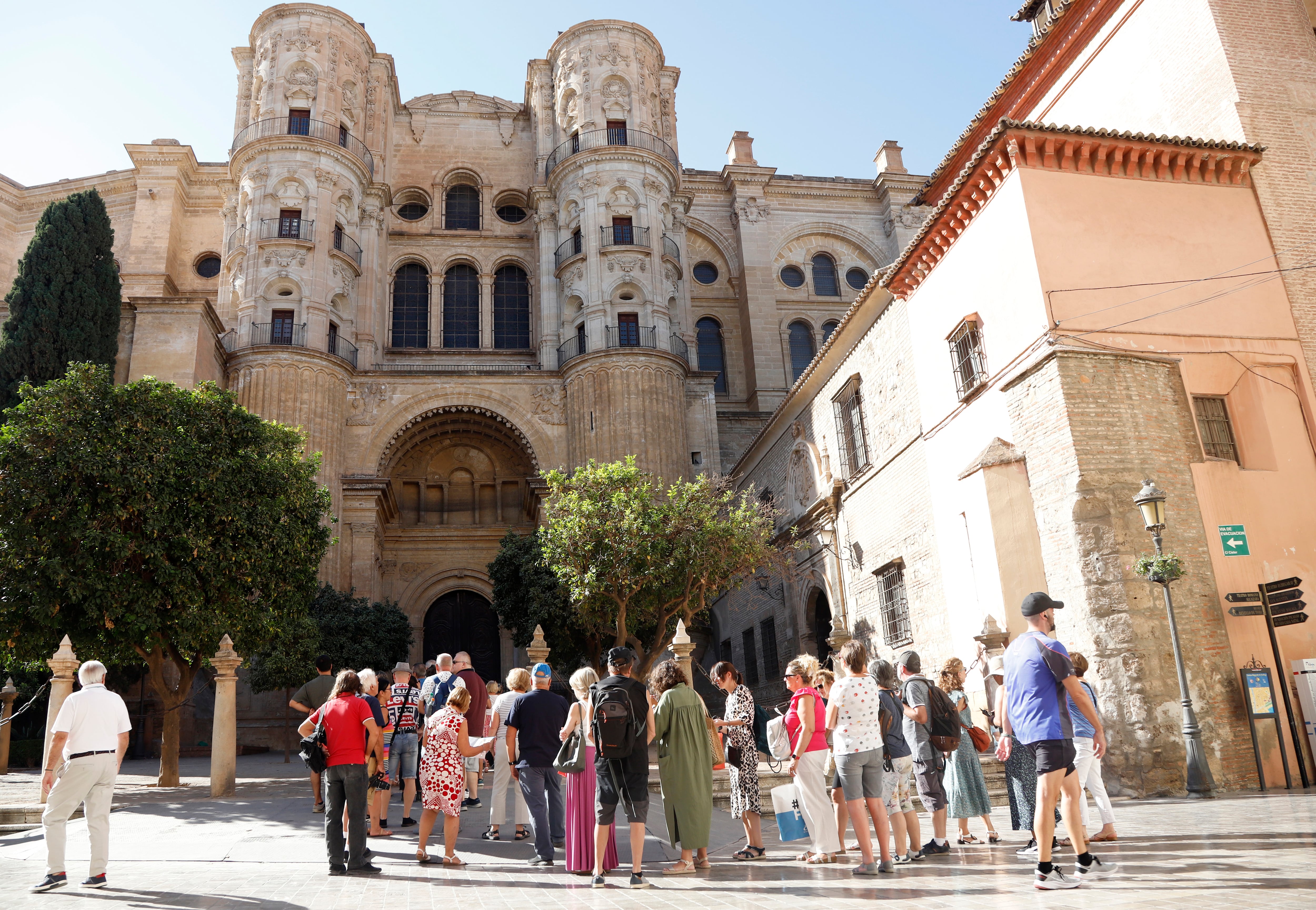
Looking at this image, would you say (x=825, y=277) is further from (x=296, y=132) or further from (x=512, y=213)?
(x=296, y=132)

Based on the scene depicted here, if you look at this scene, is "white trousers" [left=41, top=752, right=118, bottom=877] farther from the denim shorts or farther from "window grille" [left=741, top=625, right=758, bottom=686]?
"window grille" [left=741, top=625, right=758, bottom=686]

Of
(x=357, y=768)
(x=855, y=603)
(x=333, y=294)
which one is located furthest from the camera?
(x=333, y=294)

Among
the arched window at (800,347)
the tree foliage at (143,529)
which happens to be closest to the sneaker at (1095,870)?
the tree foliage at (143,529)

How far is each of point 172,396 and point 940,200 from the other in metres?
13.5

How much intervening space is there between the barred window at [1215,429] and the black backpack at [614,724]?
9.30 m

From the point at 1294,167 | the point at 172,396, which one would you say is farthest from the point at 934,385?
the point at 172,396

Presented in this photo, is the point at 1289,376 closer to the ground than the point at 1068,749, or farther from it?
farther from it

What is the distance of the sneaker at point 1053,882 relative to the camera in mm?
5199

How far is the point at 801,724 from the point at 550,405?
23.6 m

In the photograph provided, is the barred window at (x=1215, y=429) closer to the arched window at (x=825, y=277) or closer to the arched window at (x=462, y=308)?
the arched window at (x=462, y=308)

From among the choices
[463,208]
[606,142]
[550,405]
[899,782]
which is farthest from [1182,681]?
[463,208]

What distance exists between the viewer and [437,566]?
30.9 metres

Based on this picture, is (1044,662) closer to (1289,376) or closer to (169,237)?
(1289,376)

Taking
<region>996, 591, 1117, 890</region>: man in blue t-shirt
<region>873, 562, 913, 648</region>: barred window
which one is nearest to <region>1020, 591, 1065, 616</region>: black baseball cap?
<region>996, 591, 1117, 890</region>: man in blue t-shirt
